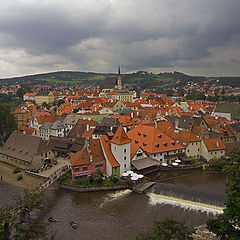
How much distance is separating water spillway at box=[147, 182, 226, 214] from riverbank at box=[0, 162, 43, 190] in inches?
767

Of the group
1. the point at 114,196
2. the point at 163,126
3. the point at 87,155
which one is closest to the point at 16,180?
the point at 87,155

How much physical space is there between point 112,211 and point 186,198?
1069 centimetres

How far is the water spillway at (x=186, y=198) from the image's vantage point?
34438mm

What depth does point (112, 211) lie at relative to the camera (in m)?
34.2

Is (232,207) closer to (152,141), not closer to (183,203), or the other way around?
(183,203)

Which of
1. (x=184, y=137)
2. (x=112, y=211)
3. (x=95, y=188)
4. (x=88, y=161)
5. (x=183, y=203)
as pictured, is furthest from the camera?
(x=184, y=137)

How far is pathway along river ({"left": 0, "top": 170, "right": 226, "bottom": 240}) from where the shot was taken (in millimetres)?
29766

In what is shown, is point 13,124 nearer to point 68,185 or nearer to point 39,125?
point 39,125

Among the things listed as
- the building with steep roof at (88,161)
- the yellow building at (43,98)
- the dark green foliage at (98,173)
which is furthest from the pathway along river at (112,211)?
the yellow building at (43,98)

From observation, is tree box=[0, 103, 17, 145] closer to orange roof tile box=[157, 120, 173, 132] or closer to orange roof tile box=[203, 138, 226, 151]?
orange roof tile box=[157, 120, 173, 132]

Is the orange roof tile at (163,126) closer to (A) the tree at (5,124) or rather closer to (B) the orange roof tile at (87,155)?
(B) the orange roof tile at (87,155)

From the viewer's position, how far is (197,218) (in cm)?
3173

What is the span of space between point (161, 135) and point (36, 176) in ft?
84.0

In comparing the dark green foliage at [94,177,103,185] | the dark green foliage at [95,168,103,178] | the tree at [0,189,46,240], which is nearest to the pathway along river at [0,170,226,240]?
the dark green foliage at [94,177,103,185]
